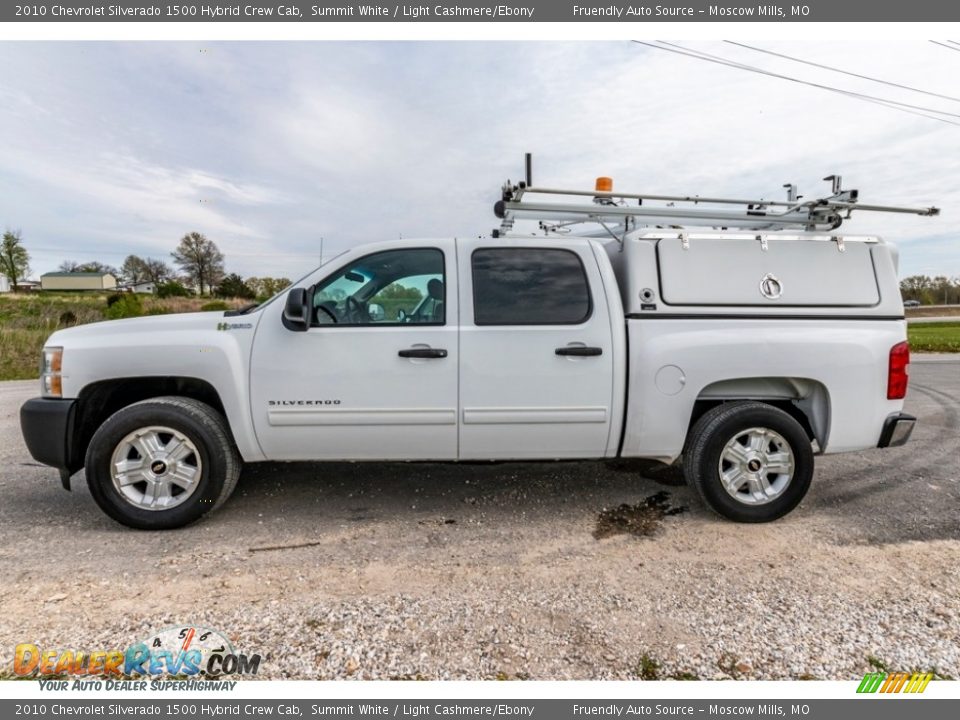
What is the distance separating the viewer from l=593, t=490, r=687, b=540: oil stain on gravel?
3.31 m

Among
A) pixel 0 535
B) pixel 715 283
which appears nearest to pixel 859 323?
pixel 715 283

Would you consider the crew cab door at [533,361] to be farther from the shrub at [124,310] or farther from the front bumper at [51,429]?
the shrub at [124,310]

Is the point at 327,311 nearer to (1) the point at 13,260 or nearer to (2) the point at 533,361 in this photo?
(2) the point at 533,361

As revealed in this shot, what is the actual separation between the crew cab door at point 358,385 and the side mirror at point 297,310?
56mm

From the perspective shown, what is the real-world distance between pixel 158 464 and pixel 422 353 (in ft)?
5.94

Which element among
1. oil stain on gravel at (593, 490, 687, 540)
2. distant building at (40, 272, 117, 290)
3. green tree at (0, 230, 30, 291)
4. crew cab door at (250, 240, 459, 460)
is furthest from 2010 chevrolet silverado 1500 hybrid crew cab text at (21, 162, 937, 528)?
distant building at (40, 272, 117, 290)

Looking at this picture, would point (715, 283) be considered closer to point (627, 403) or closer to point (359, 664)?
point (627, 403)

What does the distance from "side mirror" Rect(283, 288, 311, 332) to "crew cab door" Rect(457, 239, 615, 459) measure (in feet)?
3.17

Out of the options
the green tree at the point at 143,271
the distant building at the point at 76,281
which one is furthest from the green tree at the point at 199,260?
the distant building at the point at 76,281

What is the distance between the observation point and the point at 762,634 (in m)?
2.29

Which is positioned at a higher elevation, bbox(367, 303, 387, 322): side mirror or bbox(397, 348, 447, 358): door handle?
bbox(367, 303, 387, 322): side mirror

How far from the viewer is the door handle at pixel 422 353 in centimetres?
323

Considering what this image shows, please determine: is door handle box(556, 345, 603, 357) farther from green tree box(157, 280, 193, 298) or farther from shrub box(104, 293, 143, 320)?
green tree box(157, 280, 193, 298)

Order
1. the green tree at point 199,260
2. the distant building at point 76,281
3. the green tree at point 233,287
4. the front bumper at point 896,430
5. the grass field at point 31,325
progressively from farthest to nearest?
1. the distant building at point 76,281
2. the green tree at point 199,260
3. the green tree at point 233,287
4. the grass field at point 31,325
5. the front bumper at point 896,430
